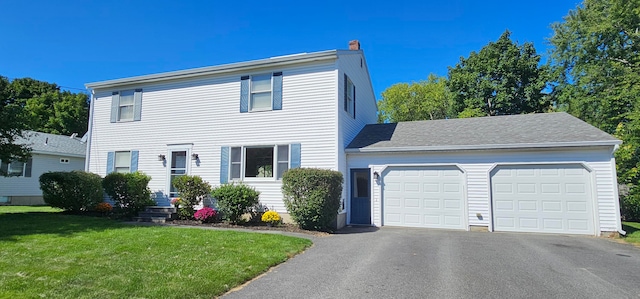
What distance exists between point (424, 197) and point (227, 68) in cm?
858

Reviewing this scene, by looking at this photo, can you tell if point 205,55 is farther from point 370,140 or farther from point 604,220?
point 604,220

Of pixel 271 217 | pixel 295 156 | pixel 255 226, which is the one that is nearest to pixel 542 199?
pixel 295 156

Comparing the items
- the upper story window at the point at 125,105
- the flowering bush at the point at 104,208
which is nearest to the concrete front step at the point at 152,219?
the flowering bush at the point at 104,208

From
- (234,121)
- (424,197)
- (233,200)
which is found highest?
(234,121)

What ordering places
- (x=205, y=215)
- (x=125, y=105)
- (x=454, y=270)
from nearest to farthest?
(x=454, y=270)
(x=205, y=215)
(x=125, y=105)

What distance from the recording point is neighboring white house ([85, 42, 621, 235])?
10.1 meters

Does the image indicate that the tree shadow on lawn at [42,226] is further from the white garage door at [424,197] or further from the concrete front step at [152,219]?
the white garage door at [424,197]

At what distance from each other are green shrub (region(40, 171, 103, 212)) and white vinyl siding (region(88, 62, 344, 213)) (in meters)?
1.82

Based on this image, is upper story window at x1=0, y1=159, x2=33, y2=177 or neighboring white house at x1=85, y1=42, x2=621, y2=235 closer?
neighboring white house at x1=85, y1=42, x2=621, y2=235

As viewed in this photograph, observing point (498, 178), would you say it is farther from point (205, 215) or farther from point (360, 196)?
point (205, 215)

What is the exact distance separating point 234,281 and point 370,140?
9015mm

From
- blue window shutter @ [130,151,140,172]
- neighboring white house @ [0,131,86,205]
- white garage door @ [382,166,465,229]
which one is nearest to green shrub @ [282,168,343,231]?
white garage door @ [382,166,465,229]

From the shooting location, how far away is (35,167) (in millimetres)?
17969

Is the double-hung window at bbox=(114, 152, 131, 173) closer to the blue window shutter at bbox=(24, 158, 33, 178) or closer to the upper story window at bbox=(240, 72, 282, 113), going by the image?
the upper story window at bbox=(240, 72, 282, 113)
